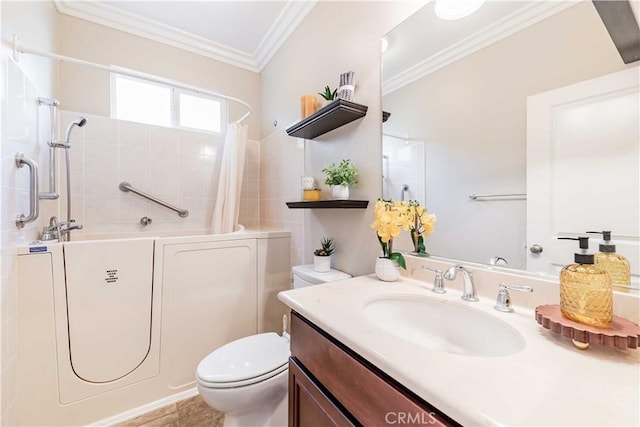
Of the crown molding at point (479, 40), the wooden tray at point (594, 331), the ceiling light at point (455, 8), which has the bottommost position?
the wooden tray at point (594, 331)

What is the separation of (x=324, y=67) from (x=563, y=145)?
1401 millimetres

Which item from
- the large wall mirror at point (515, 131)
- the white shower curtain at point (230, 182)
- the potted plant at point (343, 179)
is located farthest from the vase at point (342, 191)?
the white shower curtain at point (230, 182)

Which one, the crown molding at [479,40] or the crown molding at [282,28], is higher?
the crown molding at [282,28]

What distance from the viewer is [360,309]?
83cm

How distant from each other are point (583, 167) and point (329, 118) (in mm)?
1077

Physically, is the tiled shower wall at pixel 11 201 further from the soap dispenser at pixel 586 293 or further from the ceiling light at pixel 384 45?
the soap dispenser at pixel 586 293

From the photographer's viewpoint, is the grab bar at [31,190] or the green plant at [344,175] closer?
the grab bar at [31,190]

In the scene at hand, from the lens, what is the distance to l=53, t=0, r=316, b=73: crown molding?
1.93 m

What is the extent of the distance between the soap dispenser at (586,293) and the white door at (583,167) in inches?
4.7

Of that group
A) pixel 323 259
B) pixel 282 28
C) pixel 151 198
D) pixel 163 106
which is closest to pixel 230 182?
pixel 151 198

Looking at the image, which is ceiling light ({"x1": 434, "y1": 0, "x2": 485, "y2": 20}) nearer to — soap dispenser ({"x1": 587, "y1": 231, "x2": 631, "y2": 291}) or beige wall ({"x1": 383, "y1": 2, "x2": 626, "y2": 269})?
beige wall ({"x1": 383, "y1": 2, "x2": 626, "y2": 269})

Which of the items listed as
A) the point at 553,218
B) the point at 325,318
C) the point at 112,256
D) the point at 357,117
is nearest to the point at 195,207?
the point at 112,256

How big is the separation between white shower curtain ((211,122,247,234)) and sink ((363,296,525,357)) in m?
1.60

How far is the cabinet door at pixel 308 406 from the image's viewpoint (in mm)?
699
